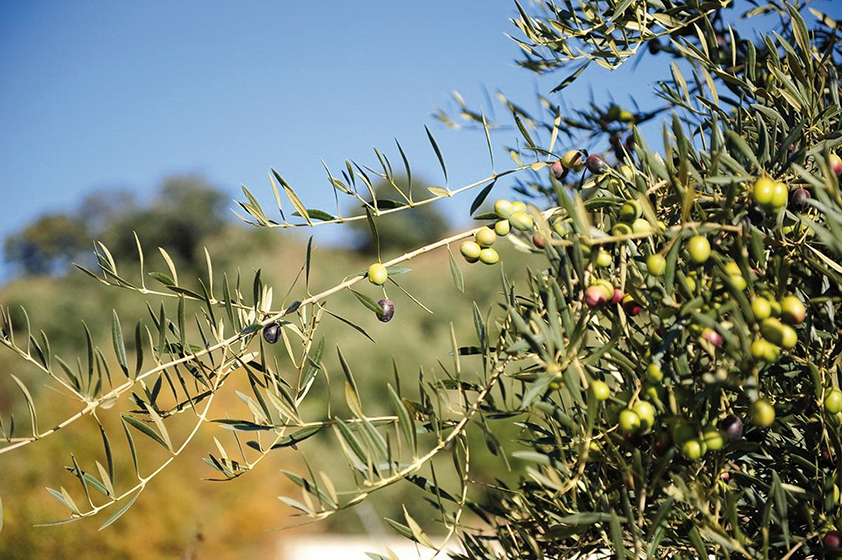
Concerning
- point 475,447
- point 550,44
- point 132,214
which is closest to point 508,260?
point 475,447

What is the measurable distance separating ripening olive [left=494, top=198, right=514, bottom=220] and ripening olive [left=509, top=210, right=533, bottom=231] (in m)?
0.01

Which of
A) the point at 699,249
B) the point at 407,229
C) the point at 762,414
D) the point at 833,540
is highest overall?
the point at 699,249

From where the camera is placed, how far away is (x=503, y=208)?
0.51 m

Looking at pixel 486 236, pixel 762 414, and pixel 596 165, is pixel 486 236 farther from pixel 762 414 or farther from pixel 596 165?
pixel 762 414

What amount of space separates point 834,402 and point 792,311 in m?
0.09

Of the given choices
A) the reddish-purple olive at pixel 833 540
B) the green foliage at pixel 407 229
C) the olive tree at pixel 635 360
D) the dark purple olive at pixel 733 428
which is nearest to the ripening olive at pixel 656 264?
the olive tree at pixel 635 360

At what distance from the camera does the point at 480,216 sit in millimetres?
566

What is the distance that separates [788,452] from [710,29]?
0.37m

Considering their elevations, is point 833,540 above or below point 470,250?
below

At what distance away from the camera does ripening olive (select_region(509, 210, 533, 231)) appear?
45 centimetres

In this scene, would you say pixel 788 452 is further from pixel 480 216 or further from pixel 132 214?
pixel 132 214

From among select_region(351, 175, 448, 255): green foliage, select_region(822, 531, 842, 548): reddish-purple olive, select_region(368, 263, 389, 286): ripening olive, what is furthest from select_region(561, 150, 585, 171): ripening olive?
select_region(351, 175, 448, 255): green foliage

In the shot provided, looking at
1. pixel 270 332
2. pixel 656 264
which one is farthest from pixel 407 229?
pixel 656 264

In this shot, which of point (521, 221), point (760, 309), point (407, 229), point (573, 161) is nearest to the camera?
point (760, 309)
